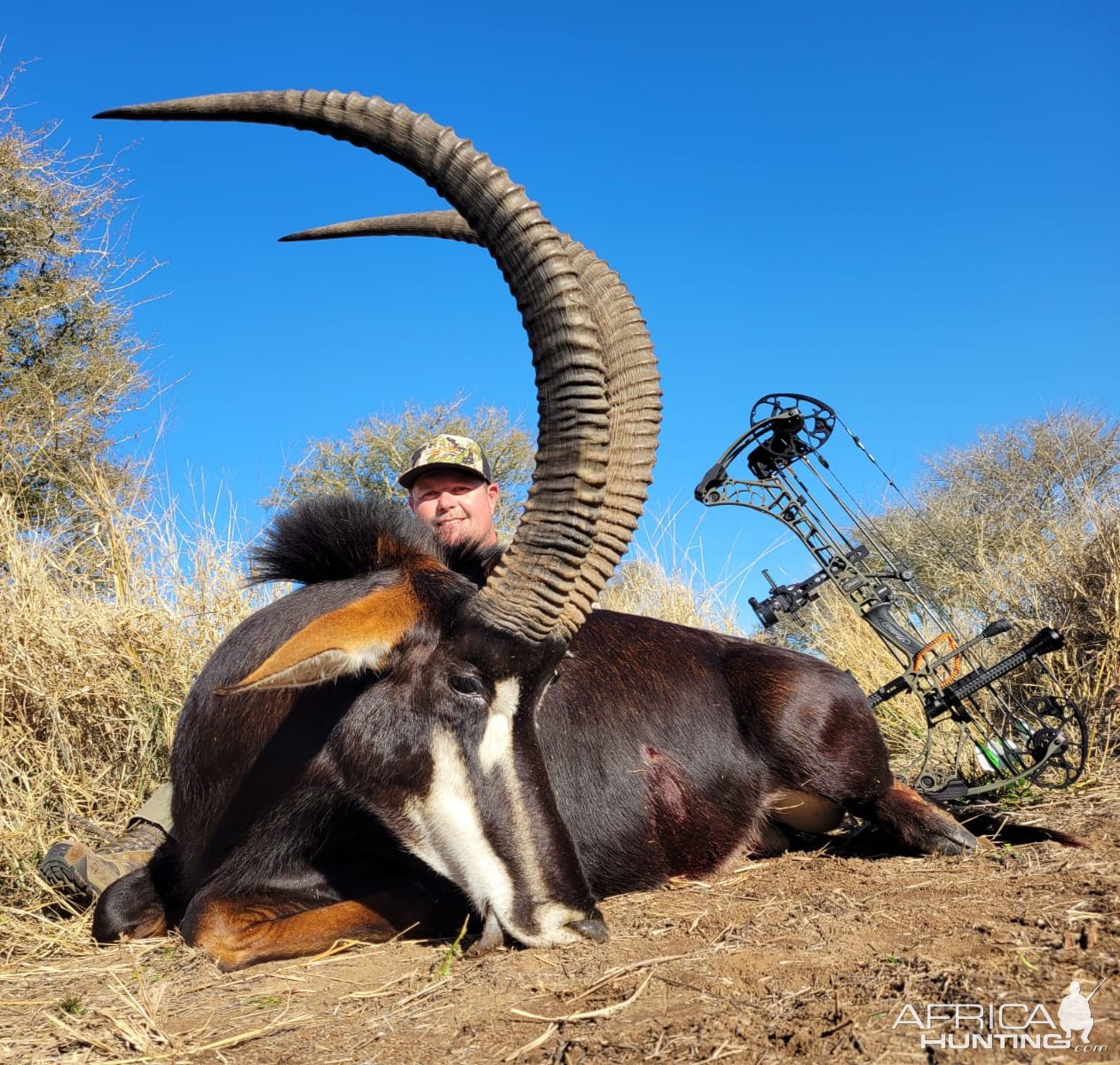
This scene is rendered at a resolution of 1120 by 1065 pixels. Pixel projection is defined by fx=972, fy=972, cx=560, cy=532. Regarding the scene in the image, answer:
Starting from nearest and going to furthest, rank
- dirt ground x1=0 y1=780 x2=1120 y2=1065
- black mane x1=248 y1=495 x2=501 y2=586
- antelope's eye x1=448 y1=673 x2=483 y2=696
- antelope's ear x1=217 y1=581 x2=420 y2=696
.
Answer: dirt ground x1=0 y1=780 x2=1120 y2=1065 < antelope's ear x1=217 y1=581 x2=420 y2=696 < antelope's eye x1=448 y1=673 x2=483 y2=696 < black mane x1=248 y1=495 x2=501 y2=586

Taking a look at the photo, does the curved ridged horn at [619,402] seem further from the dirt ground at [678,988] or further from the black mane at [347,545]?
the dirt ground at [678,988]

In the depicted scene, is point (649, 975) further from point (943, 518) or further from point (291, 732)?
point (943, 518)

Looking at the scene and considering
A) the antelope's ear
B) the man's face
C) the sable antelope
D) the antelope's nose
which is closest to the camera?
the antelope's ear

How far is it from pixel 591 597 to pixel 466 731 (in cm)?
68

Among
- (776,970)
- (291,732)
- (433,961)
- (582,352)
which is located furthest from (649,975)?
(582,352)

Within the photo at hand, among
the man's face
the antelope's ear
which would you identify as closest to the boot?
the antelope's ear

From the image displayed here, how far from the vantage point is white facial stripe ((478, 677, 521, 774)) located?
3344 millimetres

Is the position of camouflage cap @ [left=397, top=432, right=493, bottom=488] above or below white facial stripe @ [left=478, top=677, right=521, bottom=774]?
above

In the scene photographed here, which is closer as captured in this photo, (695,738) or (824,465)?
(695,738)

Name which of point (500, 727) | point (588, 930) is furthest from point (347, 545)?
point (588, 930)

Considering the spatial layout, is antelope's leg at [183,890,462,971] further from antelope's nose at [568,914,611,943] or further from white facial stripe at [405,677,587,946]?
antelope's nose at [568,914,611,943]

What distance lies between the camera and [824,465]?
6.20 meters

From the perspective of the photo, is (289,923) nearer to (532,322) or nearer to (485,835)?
(485,835)

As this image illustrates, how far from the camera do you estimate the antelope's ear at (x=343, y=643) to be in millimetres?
3084
